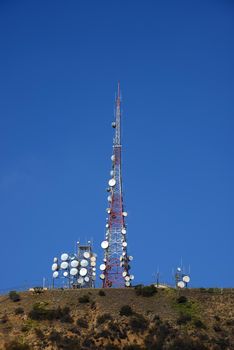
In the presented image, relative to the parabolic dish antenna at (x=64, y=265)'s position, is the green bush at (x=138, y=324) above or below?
below

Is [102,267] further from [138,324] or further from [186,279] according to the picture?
[138,324]

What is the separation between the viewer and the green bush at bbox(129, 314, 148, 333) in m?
A: 85.4

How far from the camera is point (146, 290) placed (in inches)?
3716

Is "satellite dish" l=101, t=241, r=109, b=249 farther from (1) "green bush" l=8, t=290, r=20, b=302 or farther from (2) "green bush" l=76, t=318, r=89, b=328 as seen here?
(2) "green bush" l=76, t=318, r=89, b=328

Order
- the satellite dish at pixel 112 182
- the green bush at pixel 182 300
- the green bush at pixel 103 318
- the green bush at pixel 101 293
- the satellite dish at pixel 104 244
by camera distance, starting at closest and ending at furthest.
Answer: the green bush at pixel 103 318 < the green bush at pixel 182 300 < the green bush at pixel 101 293 < the satellite dish at pixel 104 244 < the satellite dish at pixel 112 182

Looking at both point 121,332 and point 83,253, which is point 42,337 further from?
point 83,253

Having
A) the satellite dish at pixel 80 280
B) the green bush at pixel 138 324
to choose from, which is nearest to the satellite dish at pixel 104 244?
the satellite dish at pixel 80 280

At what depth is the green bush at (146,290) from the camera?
94.0m

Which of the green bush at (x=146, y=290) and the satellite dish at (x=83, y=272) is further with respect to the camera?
the satellite dish at (x=83, y=272)

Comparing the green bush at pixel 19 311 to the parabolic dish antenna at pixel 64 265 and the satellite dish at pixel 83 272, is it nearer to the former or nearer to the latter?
the parabolic dish antenna at pixel 64 265

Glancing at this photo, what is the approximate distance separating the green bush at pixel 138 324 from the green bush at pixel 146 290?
719cm

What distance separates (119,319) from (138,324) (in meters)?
2.41

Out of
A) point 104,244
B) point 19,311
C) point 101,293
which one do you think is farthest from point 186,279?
point 19,311

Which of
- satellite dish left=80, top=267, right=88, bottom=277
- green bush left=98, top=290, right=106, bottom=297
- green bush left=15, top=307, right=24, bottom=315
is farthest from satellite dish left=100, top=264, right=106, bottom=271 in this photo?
green bush left=15, top=307, right=24, bottom=315
